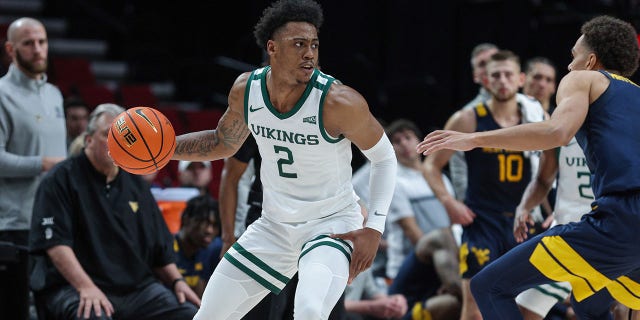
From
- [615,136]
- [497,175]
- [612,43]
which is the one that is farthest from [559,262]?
[497,175]

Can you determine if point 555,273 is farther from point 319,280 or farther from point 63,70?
point 63,70

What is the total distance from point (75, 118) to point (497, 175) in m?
3.58

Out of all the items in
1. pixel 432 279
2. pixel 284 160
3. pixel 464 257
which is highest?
pixel 284 160

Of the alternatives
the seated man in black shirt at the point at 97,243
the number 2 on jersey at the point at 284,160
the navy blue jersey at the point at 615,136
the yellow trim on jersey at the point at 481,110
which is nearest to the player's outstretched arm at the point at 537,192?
the yellow trim on jersey at the point at 481,110

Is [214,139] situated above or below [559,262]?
above

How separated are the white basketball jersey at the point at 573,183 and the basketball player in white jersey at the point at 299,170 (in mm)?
1810

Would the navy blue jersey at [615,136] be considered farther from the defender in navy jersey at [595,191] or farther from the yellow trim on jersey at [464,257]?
the yellow trim on jersey at [464,257]

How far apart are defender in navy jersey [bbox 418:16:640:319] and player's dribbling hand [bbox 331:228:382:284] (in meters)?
0.54

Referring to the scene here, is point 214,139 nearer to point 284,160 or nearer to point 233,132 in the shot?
point 233,132

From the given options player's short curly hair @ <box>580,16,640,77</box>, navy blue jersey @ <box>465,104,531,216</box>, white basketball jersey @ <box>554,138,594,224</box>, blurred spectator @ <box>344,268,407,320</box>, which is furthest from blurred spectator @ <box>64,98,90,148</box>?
player's short curly hair @ <box>580,16,640,77</box>

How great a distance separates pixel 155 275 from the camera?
6.39 metres

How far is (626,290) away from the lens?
Result: 4.86 meters

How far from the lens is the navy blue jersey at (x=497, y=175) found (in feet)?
22.1

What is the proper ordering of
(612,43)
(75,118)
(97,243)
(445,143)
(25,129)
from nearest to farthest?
(445,143), (612,43), (97,243), (25,129), (75,118)
